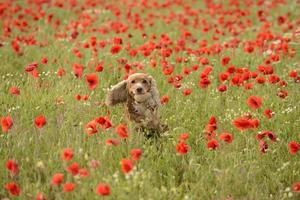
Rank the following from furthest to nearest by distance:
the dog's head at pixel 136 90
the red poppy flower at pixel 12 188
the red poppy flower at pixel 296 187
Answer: the dog's head at pixel 136 90 → the red poppy flower at pixel 296 187 → the red poppy flower at pixel 12 188

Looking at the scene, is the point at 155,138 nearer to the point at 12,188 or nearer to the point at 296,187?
the point at 296,187

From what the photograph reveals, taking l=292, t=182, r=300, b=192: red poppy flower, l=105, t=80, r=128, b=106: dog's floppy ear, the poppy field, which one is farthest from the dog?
l=292, t=182, r=300, b=192: red poppy flower

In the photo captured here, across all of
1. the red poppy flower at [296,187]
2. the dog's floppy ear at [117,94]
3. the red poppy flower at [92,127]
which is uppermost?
the dog's floppy ear at [117,94]

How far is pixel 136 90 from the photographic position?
4.73 metres

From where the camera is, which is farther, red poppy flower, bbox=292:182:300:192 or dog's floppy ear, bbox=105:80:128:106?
dog's floppy ear, bbox=105:80:128:106

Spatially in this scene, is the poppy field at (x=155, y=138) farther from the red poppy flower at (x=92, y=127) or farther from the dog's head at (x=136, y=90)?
the dog's head at (x=136, y=90)

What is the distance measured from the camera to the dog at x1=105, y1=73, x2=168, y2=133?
15.7ft

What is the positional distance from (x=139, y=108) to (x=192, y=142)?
Result: 0.65m

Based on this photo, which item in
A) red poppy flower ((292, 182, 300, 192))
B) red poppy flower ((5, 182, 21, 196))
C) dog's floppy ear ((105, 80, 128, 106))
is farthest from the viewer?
dog's floppy ear ((105, 80, 128, 106))

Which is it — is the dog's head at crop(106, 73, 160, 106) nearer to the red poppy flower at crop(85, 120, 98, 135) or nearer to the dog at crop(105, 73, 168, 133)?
the dog at crop(105, 73, 168, 133)

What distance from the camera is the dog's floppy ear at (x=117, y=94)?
16.4ft

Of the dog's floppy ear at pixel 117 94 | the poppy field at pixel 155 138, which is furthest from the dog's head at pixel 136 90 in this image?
the poppy field at pixel 155 138

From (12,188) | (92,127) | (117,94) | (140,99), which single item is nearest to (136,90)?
(140,99)

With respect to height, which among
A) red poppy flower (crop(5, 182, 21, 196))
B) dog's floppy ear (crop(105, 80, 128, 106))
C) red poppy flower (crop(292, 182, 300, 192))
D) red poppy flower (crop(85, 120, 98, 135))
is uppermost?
dog's floppy ear (crop(105, 80, 128, 106))
